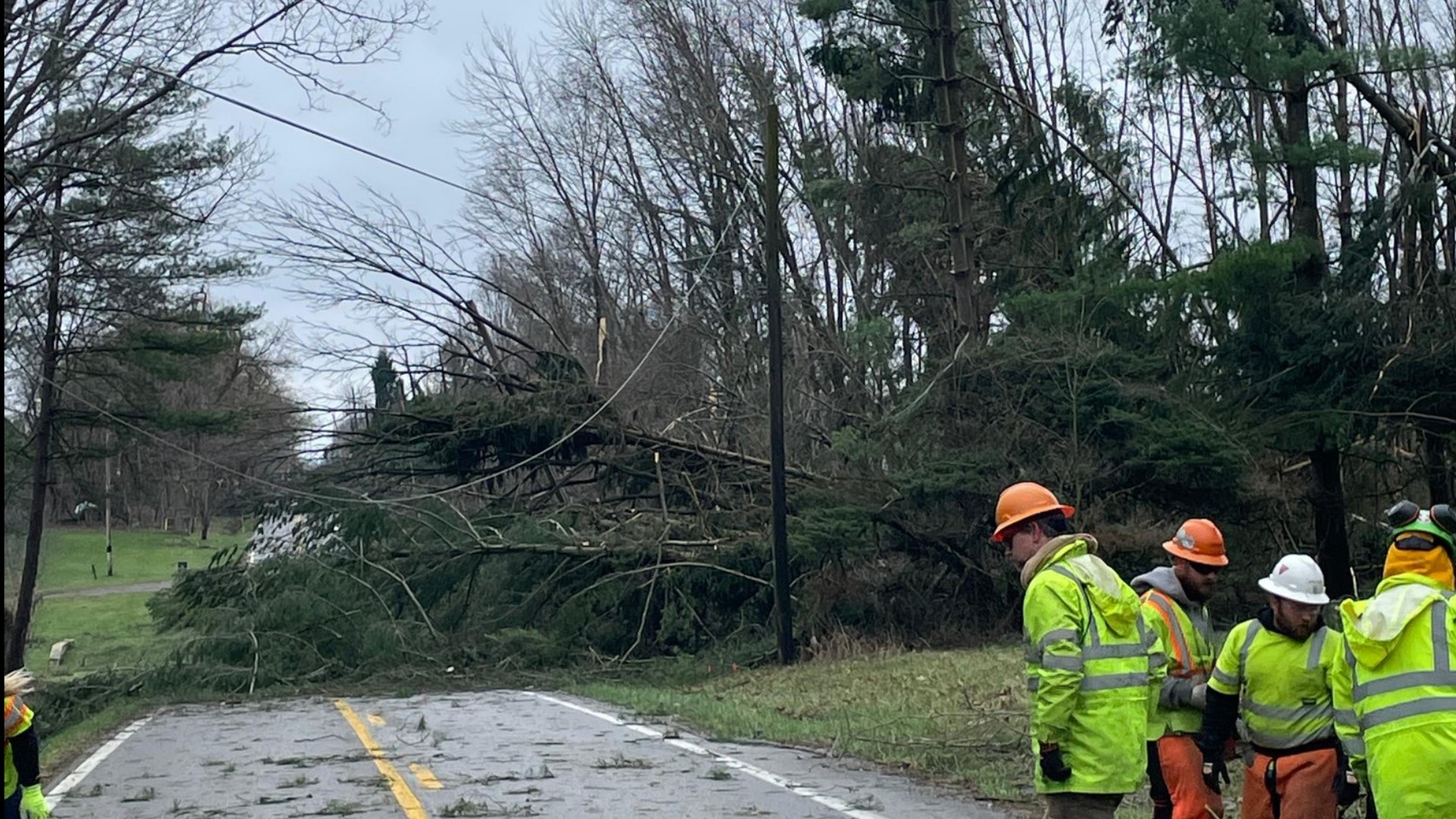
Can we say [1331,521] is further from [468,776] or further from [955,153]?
[468,776]

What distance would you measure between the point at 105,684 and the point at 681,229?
22.5 meters

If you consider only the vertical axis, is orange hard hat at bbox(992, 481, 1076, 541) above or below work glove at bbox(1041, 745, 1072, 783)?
above

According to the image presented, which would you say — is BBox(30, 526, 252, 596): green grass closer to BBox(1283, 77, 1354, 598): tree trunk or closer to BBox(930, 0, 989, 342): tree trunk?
BBox(930, 0, 989, 342): tree trunk

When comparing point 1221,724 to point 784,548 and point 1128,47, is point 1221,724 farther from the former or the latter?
point 1128,47

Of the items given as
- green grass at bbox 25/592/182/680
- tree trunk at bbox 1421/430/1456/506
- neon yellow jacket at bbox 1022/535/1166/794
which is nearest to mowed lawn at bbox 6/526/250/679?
green grass at bbox 25/592/182/680

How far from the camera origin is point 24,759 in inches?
265

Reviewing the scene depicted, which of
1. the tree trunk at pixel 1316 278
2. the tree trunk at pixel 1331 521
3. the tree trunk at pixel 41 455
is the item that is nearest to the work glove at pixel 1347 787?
the tree trunk at pixel 1316 278

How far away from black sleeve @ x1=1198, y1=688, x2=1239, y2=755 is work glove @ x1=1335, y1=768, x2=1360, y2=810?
0.48 meters

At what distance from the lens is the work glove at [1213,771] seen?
668cm

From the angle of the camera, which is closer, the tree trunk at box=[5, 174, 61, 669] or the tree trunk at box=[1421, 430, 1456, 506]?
the tree trunk at box=[1421, 430, 1456, 506]

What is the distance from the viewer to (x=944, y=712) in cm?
1375

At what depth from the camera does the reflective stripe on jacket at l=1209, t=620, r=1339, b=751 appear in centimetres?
639

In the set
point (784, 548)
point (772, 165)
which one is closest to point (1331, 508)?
point (784, 548)

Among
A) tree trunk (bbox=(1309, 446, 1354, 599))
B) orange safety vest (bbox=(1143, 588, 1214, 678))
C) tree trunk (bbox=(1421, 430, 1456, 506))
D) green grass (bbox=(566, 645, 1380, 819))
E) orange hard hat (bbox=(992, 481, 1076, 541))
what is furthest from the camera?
tree trunk (bbox=(1309, 446, 1354, 599))
